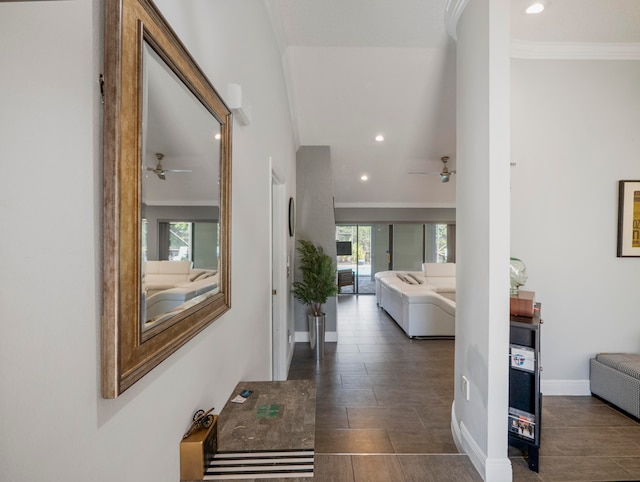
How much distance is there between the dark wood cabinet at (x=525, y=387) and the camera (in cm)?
213

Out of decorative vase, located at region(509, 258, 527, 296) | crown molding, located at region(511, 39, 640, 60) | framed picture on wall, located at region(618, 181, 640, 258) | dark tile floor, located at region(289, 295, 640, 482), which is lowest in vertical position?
dark tile floor, located at region(289, 295, 640, 482)

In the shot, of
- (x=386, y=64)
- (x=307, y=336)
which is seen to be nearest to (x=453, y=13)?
(x=386, y=64)

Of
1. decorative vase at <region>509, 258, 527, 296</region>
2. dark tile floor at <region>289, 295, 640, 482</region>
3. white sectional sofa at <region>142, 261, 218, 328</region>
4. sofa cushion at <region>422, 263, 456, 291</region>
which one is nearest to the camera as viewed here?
white sectional sofa at <region>142, 261, 218, 328</region>

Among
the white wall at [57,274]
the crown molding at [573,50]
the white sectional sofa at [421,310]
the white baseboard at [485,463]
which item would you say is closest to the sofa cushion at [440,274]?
the white sectional sofa at [421,310]

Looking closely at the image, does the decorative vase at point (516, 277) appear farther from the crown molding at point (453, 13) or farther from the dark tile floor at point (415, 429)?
the crown molding at point (453, 13)

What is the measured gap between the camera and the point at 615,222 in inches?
126

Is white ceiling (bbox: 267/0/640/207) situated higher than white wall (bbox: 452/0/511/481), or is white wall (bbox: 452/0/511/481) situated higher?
white ceiling (bbox: 267/0/640/207)

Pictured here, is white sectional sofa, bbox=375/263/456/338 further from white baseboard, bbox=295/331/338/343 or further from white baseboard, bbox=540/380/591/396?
white baseboard, bbox=540/380/591/396

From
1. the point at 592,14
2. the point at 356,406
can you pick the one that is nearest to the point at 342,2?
the point at 592,14

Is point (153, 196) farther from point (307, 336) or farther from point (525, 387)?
point (307, 336)

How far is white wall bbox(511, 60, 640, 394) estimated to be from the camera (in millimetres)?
3209

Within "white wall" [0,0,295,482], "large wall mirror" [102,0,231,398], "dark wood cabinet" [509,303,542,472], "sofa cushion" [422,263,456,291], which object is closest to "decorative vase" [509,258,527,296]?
"dark wood cabinet" [509,303,542,472]

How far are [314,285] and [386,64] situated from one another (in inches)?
109

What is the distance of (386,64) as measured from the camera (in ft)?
12.1
